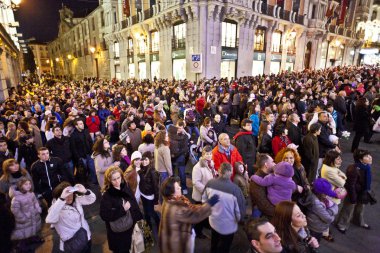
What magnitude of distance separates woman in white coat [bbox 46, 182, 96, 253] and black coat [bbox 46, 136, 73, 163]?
251 cm

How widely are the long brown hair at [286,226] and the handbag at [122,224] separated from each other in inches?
72.4

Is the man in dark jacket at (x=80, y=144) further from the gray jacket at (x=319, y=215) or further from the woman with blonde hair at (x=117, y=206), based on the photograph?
the gray jacket at (x=319, y=215)

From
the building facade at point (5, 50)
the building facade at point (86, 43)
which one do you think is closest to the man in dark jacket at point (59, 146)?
the building facade at point (5, 50)

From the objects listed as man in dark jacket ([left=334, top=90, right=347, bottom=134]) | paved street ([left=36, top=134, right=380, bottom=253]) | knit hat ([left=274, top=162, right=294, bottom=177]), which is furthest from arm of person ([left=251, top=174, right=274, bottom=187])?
man in dark jacket ([left=334, top=90, right=347, bottom=134])

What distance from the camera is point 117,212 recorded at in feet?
9.46

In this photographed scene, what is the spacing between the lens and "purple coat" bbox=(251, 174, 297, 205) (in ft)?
10.3

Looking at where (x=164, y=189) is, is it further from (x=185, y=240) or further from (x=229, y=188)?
(x=229, y=188)

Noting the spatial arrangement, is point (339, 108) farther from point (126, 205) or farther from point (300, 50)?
point (300, 50)

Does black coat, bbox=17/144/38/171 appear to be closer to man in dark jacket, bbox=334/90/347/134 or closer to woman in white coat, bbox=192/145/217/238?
woman in white coat, bbox=192/145/217/238

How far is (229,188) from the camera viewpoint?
299cm

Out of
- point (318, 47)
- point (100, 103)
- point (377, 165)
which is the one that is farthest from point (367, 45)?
point (100, 103)

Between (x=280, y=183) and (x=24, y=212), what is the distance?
3.74 metres

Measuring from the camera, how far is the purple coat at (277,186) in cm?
315

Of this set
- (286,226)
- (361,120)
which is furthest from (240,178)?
(361,120)
